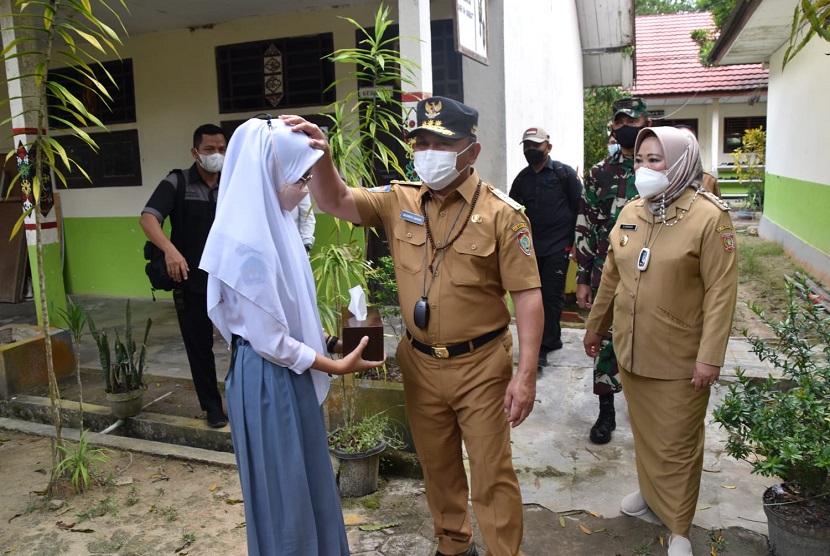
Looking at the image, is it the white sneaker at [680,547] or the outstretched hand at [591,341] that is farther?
the outstretched hand at [591,341]

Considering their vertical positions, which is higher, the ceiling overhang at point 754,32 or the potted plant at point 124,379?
the ceiling overhang at point 754,32

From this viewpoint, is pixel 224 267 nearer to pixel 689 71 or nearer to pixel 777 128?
pixel 777 128

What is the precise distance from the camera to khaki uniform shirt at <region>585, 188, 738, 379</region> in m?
2.69

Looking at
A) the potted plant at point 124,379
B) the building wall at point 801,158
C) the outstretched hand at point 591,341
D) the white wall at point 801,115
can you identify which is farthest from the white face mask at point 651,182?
the building wall at point 801,158

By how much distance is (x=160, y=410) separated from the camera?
15.6 ft

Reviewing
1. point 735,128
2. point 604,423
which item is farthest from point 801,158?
point 735,128

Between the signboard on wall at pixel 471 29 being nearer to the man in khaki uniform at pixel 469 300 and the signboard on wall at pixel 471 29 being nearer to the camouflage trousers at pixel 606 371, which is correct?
the man in khaki uniform at pixel 469 300

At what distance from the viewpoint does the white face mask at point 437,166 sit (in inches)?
101

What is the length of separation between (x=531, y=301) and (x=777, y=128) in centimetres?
1111

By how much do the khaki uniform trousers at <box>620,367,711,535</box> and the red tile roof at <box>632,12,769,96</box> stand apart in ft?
50.7

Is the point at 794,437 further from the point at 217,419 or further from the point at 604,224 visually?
the point at 217,419

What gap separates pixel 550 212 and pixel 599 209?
101cm

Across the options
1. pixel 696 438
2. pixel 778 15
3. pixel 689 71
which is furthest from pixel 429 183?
pixel 689 71

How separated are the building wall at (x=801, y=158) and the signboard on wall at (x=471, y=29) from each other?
434 cm
